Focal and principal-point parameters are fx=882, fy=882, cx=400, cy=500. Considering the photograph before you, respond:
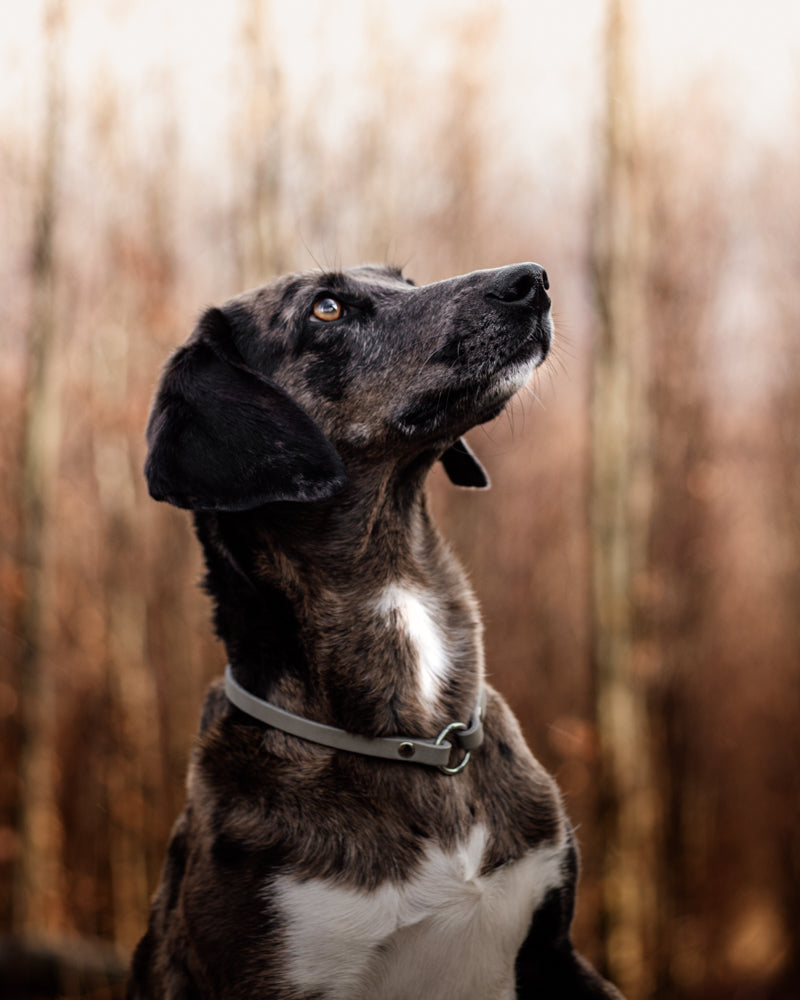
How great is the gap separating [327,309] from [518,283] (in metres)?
0.62

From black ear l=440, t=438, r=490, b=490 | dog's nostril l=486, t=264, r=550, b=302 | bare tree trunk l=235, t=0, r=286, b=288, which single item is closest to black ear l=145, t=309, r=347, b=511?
dog's nostril l=486, t=264, r=550, b=302

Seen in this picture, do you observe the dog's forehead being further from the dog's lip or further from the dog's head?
the dog's lip

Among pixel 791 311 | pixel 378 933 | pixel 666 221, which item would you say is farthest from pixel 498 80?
pixel 378 933

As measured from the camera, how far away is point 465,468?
3080 mm

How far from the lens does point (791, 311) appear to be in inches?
451

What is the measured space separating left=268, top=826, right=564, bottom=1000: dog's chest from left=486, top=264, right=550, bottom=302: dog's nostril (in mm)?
1421

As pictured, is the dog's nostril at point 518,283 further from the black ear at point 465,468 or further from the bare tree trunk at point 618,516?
the bare tree trunk at point 618,516

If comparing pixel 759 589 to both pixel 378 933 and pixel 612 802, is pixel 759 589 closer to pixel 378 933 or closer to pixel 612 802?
pixel 612 802

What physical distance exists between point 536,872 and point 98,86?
922cm

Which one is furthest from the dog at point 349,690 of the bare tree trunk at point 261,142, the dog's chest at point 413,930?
the bare tree trunk at point 261,142

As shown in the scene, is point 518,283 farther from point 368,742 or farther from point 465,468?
point 368,742

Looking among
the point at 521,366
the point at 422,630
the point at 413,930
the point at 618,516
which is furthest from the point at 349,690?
the point at 618,516

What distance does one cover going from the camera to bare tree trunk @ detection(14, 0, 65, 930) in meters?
7.80

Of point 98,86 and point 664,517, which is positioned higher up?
point 98,86
